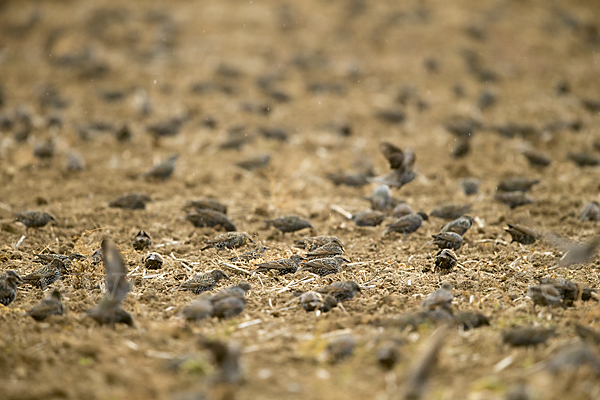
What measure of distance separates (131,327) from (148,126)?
581cm

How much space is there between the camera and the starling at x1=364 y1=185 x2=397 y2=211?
6.36m

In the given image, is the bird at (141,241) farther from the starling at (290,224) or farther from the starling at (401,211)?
the starling at (401,211)

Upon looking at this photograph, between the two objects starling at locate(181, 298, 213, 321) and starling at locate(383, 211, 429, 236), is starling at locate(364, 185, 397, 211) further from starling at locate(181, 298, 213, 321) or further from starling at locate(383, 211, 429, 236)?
starling at locate(181, 298, 213, 321)

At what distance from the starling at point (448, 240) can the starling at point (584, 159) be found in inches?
149

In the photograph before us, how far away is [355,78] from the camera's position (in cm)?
1311

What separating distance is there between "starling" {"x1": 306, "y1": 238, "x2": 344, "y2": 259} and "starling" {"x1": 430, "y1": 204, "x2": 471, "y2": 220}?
153cm

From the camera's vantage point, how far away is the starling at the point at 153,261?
195 inches

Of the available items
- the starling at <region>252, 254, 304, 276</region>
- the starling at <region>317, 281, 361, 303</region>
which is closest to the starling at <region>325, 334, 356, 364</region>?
the starling at <region>317, 281, 361, 303</region>

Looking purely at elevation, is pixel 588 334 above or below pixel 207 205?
above

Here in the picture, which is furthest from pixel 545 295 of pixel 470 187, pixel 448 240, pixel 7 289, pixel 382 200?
pixel 7 289

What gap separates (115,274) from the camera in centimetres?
385

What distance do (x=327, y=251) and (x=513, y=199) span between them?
2761mm

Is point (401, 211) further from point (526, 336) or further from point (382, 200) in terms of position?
point (526, 336)

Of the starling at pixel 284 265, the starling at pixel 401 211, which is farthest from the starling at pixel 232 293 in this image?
the starling at pixel 401 211
